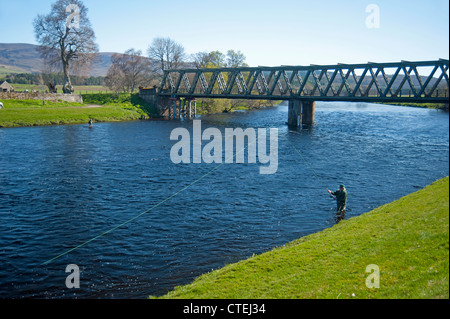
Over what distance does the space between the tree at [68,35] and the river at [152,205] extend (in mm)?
35856

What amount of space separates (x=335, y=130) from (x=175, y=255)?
170 feet

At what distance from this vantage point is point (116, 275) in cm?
1476

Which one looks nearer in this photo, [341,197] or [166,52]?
[341,197]

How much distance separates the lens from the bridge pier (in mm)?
68812

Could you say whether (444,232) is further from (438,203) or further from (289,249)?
(289,249)

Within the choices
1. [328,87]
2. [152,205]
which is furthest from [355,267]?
[328,87]

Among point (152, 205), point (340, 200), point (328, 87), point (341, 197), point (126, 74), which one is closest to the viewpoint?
point (341, 197)

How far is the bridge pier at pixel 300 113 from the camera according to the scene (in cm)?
6881

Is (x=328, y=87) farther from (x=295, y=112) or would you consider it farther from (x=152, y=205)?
(x=152, y=205)

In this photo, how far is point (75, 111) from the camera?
6888 centimetres

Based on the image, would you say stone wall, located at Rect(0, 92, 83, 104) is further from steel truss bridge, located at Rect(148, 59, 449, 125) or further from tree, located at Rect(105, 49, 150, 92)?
tree, located at Rect(105, 49, 150, 92)

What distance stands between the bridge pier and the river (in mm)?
24017

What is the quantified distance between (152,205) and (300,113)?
166ft

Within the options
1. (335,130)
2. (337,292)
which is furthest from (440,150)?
(337,292)
